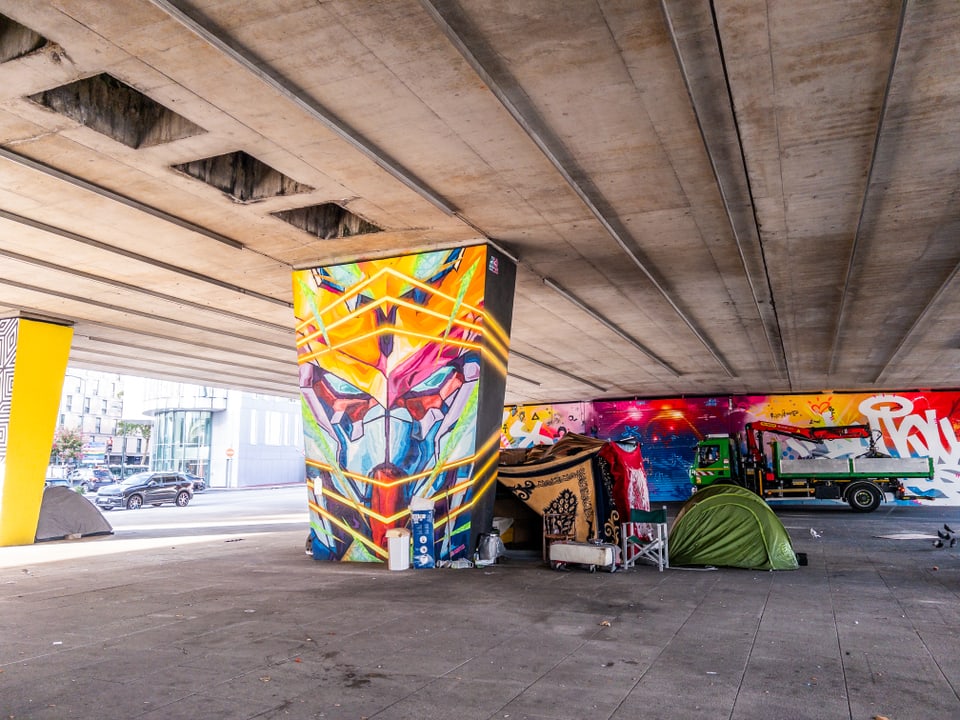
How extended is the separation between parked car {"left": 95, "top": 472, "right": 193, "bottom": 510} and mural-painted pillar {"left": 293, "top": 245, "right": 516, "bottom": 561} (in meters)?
21.3

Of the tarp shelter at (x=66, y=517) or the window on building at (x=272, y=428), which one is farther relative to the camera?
the window on building at (x=272, y=428)

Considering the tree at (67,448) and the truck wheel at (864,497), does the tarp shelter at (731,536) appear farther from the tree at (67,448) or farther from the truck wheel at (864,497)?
the tree at (67,448)

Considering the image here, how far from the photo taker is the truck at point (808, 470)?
25.2 m

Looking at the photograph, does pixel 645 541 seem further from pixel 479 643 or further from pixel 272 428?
pixel 272 428

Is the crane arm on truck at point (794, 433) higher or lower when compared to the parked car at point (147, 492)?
higher

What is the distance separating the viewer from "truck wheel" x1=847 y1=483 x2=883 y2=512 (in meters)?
25.0

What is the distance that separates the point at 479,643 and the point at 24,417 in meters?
14.5

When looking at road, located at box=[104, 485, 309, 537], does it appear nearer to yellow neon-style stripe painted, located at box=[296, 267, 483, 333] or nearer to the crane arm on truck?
yellow neon-style stripe painted, located at box=[296, 267, 483, 333]

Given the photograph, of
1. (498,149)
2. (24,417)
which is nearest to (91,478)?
(24,417)

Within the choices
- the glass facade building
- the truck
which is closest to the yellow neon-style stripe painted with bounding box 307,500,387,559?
the truck

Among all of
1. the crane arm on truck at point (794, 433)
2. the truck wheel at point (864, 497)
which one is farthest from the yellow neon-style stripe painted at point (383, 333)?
the crane arm on truck at point (794, 433)

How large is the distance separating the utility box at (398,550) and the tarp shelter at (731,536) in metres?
4.24

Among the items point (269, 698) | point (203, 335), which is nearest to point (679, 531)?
point (269, 698)

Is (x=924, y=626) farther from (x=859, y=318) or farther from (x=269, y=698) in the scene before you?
(x=859, y=318)
